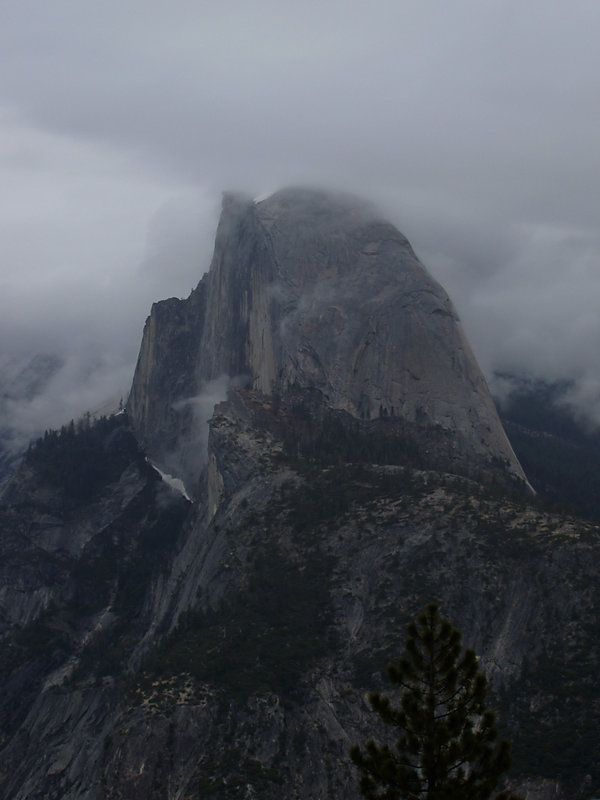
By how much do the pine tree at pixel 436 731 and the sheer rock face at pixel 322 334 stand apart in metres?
103

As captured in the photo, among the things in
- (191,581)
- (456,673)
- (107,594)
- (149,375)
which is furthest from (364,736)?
(149,375)

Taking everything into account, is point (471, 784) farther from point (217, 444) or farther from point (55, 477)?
point (55, 477)

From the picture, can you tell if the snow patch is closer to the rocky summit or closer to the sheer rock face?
the rocky summit

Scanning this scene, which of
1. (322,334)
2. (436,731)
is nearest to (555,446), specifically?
(322,334)

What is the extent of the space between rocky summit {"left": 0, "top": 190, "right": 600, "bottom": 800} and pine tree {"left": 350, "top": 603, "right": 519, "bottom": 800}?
37380mm

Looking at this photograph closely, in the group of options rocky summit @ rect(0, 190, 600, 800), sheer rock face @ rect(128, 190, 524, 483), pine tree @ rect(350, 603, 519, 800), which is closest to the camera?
→ pine tree @ rect(350, 603, 519, 800)

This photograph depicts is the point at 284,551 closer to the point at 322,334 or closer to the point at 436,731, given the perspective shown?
the point at 322,334

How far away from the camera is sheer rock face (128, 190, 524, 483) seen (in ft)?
483

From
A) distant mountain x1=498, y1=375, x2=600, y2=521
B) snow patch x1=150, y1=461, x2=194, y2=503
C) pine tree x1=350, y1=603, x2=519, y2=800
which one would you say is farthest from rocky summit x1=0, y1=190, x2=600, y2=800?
pine tree x1=350, y1=603, x2=519, y2=800

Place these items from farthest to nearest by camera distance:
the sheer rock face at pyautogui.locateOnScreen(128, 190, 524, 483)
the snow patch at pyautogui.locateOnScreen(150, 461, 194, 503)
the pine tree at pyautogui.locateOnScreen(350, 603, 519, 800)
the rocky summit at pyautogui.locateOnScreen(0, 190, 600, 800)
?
the snow patch at pyautogui.locateOnScreen(150, 461, 194, 503)
the sheer rock face at pyautogui.locateOnScreen(128, 190, 524, 483)
the rocky summit at pyautogui.locateOnScreen(0, 190, 600, 800)
the pine tree at pyautogui.locateOnScreen(350, 603, 519, 800)

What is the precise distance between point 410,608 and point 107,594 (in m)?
78.3

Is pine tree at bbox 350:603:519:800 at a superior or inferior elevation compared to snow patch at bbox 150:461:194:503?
inferior

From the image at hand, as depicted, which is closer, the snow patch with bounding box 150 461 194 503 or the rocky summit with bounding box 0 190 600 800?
the rocky summit with bounding box 0 190 600 800

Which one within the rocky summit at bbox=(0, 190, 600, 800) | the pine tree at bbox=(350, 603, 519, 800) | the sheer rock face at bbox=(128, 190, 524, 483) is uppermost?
the sheer rock face at bbox=(128, 190, 524, 483)
